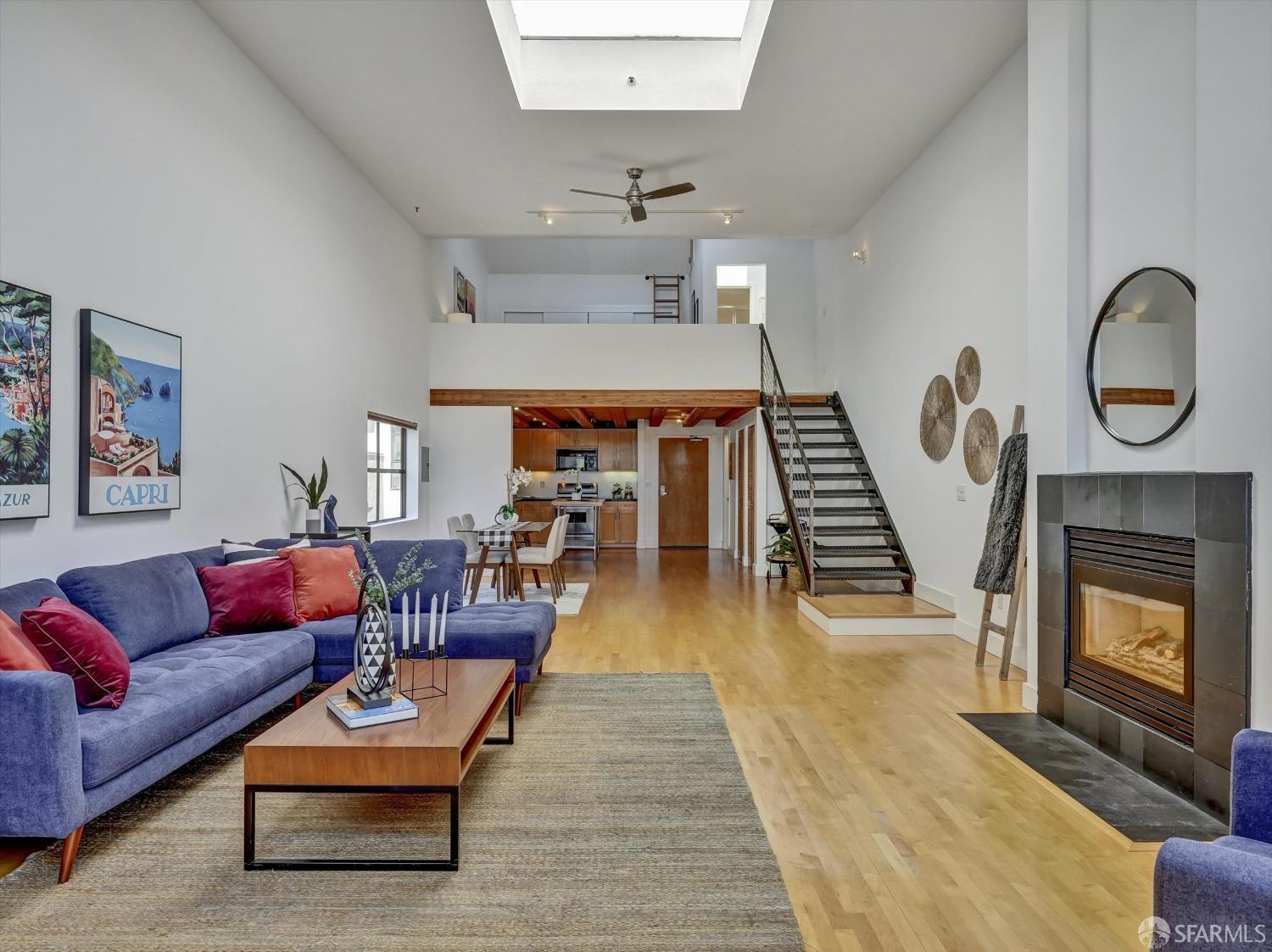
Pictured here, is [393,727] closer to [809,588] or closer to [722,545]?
[809,588]

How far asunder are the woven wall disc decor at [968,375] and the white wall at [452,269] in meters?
6.11

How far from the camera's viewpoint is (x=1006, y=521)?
4516mm

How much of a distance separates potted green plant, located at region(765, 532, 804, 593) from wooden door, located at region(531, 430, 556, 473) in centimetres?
562

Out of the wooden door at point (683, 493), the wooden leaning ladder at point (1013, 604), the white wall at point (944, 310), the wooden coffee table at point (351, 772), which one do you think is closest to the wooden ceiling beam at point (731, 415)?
the wooden door at point (683, 493)

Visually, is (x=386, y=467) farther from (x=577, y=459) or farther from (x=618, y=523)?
(x=618, y=523)

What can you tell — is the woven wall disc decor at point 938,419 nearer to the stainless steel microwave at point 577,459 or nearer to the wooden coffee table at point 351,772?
the wooden coffee table at point 351,772

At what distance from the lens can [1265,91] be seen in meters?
2.44

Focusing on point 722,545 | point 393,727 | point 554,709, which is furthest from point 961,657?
point 722,545

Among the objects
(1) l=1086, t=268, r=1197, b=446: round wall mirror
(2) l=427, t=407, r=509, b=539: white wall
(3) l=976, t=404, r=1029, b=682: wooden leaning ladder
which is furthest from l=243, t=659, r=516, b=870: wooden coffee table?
(2) l=427, t=407, r=509, b=539: white wall

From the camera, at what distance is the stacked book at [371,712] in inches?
96.8

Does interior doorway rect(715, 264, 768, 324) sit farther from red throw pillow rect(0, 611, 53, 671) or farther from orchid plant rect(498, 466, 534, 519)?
red throw pillow rect(0, 611, 53, 671)

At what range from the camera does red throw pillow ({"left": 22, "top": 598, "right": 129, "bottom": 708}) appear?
249cm

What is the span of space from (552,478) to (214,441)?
9195mm

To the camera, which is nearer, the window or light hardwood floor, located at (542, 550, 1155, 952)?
light hardwood floor, located at (542, 550, 1155, 952)
